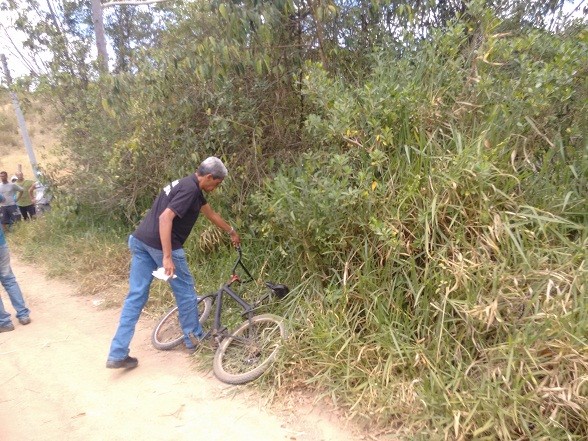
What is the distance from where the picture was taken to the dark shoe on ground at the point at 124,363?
13.6ft

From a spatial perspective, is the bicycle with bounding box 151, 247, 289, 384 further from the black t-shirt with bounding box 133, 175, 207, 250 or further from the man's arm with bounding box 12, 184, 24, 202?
the man's arm with bounding box 12, 184, 24, 202

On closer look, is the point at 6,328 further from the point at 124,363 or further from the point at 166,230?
the point at 166,230

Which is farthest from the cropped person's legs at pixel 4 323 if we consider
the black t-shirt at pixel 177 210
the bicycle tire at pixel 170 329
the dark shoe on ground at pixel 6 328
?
the black t-shirt at pixel 177 210

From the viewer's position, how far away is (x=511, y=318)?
10.3 ft

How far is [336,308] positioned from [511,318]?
131cm

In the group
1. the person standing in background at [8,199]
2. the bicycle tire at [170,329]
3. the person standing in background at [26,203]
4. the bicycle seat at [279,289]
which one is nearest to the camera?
the bicycle seat at [279,289]

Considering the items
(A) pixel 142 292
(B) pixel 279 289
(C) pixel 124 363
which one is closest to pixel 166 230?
(A) pixel 142 292

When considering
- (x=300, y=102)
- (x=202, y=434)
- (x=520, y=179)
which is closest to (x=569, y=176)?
(x=520, y=179)

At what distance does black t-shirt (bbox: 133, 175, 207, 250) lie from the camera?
3961 mm

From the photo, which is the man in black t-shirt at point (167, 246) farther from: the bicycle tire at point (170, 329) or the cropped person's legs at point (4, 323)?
the cropped person's legs at point (4, 323)

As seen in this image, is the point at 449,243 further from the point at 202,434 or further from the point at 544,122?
the point at 202,434

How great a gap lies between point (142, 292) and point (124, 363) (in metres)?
0.61

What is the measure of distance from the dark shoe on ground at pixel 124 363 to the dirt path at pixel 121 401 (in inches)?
2.3

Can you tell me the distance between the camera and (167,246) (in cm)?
392
